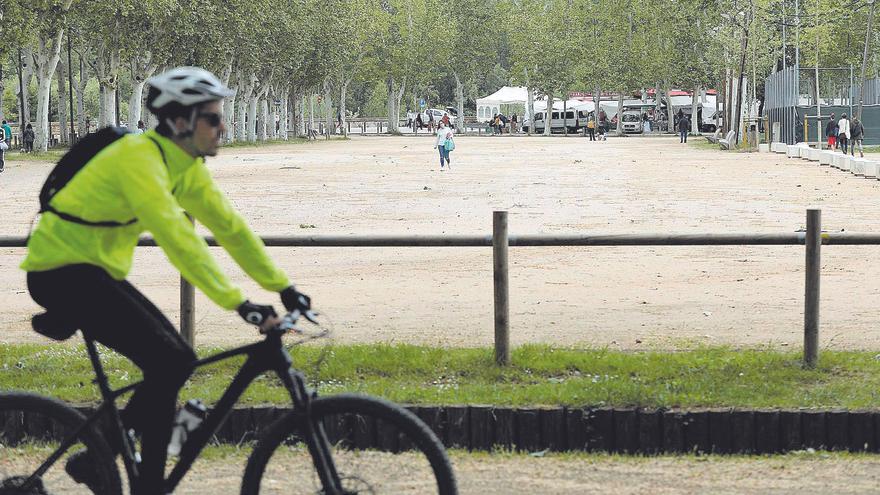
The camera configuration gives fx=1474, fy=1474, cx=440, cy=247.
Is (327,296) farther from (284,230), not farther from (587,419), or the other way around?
(284,230)

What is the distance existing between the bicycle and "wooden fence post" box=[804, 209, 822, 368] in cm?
418

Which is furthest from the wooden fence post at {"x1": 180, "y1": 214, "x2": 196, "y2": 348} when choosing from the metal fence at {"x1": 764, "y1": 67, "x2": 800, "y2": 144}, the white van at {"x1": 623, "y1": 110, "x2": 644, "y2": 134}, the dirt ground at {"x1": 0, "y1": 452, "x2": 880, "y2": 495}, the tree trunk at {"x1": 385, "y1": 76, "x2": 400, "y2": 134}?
the tree trunk at {"x1": 385, "y1": 76, "x2": 400, "y2": 134}

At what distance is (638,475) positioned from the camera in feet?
21.9

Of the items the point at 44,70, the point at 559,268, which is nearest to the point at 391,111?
the point at 44,70

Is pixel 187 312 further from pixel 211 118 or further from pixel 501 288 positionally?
pixel 211 118

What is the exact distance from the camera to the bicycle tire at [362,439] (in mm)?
4617

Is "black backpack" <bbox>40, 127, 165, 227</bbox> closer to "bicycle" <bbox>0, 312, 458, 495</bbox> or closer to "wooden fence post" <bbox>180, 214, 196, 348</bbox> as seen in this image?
"bicycle" <bbox>0, 312, 458, 495</bbox>

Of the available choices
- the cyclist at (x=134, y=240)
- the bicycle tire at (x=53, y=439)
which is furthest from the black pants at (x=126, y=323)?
the bicycle tire at (x=53, y=439)

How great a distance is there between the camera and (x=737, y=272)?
15.3m

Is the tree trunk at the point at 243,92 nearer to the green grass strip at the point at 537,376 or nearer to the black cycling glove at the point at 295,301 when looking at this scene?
the green grass strip at the point at 537,376

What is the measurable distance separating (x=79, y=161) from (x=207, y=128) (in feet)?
1.43

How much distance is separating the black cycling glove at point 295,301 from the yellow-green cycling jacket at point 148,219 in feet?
0.21

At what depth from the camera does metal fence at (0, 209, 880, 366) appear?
28.1 ft

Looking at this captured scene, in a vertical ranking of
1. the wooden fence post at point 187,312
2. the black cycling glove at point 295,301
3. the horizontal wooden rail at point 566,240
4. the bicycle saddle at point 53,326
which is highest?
the black cycling glove at point 295,301
